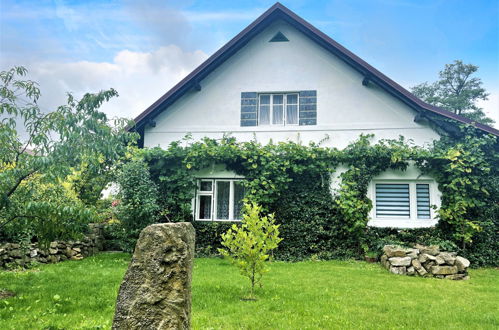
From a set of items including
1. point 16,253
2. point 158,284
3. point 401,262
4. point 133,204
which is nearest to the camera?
point 158,284

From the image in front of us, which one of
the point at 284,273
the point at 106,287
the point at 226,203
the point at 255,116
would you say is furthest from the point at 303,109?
the point at 106,287

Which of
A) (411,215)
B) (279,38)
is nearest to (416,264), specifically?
(411,215)

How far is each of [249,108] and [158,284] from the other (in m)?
9.85

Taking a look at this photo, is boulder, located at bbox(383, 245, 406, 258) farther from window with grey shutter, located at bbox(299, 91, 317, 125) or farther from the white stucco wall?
window with grey shutter, located at bbox(299, 91, 317, 125)

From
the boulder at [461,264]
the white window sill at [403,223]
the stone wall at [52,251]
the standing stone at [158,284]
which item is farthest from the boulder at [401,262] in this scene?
the stone wall at [52,251]

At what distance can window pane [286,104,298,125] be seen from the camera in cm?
1234

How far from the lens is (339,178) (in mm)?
11492

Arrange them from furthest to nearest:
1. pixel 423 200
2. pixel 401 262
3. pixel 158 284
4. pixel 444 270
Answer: pixel 423 200
pixel 401 262
pixel 444 270
pixel 158 284

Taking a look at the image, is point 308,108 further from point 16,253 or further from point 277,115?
point 16,253

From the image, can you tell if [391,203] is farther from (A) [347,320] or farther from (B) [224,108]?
(A) [347,320]

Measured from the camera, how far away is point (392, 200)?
449 inches

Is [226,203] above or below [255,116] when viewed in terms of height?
below

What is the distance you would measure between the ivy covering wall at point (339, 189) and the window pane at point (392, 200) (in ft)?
1.92

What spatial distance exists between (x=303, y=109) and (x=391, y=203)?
410 centimetres
